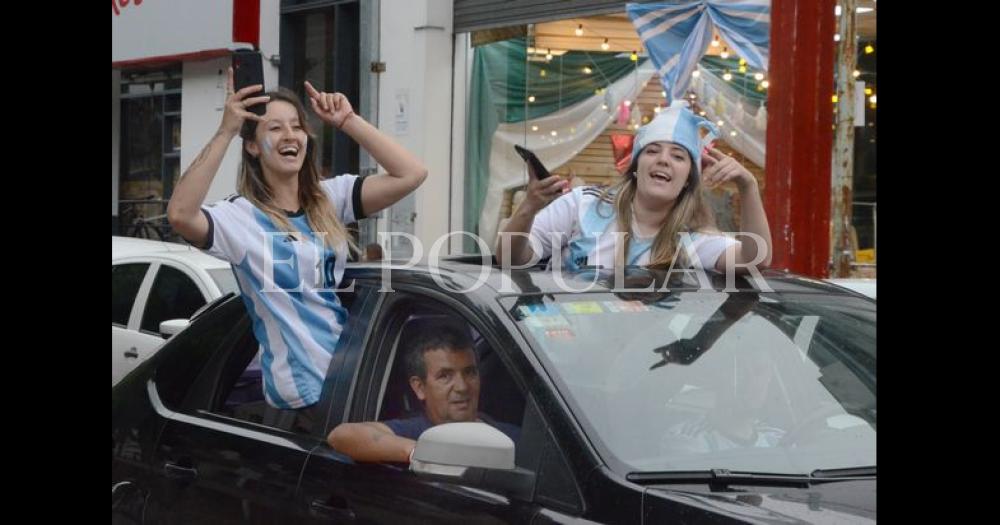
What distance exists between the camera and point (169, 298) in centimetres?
912

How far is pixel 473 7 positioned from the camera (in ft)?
53.6

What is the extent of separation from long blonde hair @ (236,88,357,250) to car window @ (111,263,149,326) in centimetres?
439

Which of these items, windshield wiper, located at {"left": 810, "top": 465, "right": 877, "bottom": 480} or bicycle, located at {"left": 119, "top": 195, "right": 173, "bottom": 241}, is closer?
windshield wiper, located at {"left": 810, "top": 465, "right": 877, "bottom": 480}

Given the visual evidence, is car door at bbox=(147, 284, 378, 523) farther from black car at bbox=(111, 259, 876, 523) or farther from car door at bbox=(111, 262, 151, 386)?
car door at bbox=(111, 262, 151, 386)

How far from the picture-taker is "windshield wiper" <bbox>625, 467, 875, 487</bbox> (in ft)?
11.8

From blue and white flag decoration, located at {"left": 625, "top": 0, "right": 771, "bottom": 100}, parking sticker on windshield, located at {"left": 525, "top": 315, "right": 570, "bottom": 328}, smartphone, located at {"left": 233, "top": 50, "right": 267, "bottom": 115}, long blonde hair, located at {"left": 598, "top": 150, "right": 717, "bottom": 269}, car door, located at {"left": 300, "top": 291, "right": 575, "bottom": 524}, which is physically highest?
blue and white flag decoration, located at {"left": 625, "top": 0, "right": 771, "bottom": 100}

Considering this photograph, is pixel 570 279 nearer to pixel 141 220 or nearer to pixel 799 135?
pixel 799 135

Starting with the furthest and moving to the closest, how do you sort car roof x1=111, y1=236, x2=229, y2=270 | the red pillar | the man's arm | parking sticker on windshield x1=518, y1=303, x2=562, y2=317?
the red pillar → car roof x1=111, y1=236, x2=229, y2=270 → parking sticker on windshield x1=518, y1=303, x2=562, y2=317 → the man's arm

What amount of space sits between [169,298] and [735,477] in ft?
20.0

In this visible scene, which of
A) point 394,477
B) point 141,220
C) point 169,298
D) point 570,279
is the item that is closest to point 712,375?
point 570,279

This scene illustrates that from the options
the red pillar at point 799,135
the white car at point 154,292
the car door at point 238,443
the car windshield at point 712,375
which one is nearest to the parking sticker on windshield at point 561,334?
the car windshield at point 712,375

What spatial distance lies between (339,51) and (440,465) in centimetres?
1478

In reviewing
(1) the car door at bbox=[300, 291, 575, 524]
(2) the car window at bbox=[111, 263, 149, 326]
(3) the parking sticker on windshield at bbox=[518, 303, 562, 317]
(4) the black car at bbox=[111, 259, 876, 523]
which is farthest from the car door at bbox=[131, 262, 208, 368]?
(3) the parking sticker on windshield at bbox=[518, 303, 562, 317]

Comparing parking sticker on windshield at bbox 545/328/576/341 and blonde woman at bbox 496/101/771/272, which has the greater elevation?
blonde woman at bbox 496/101/771/272
